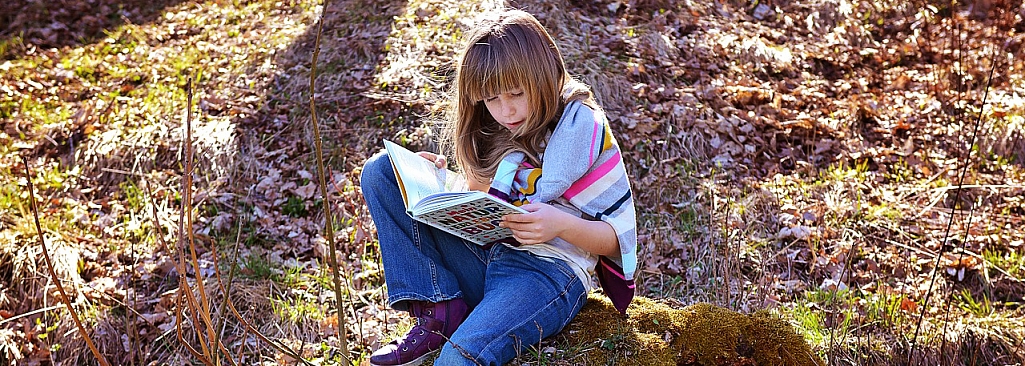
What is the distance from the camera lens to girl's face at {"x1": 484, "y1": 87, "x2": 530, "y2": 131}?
256cm

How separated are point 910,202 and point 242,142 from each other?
4.09 m

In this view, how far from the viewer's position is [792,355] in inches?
106

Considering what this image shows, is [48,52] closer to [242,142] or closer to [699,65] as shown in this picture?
[242,142]

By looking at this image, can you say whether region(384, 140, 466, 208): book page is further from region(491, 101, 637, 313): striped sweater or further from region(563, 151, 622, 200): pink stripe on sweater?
region(563, 151, 622, 200): pink stripe on sweater

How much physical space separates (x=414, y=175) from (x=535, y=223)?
45cm

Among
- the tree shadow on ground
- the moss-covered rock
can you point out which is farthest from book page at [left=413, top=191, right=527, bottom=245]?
the tree shadow on ground

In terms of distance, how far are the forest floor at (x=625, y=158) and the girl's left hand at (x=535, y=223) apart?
421 mm

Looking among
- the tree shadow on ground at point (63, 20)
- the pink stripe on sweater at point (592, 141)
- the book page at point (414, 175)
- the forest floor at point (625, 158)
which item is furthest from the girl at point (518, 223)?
the tree shadow on ground at point (63, 20)

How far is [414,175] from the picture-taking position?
8.39 feet

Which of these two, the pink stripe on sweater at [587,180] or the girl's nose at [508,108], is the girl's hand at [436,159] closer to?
the girl's nose at [508,108]

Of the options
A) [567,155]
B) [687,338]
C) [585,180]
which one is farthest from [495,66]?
[687,338]

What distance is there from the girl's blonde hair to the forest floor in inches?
27.9

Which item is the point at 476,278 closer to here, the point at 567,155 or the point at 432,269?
the point at 432,269

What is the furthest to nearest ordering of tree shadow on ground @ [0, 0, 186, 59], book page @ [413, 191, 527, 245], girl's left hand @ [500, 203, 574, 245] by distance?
1. tree shadow on ground @ [0, 0, 186, 59]
2. girl's left hand @ [500, 203, 574, 245]
3. book page @ [413, 191, 527, 245]
